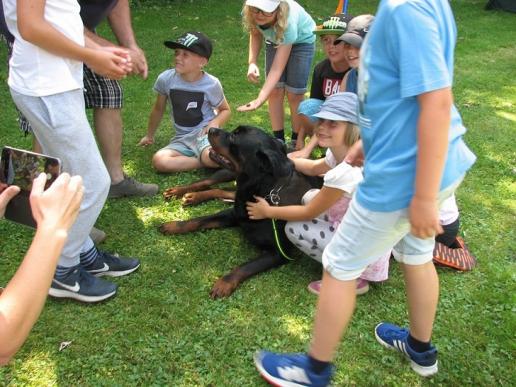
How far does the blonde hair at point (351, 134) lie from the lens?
2645mm

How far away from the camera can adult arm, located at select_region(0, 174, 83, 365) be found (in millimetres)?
1273

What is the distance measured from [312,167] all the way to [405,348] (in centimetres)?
142

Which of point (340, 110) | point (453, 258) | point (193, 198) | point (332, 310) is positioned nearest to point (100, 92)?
point (193, 198)

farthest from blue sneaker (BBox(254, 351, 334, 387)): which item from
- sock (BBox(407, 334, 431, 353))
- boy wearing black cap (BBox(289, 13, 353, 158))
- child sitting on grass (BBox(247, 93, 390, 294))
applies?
boy wearing black cap (BBox(289, 13, 353, 158))

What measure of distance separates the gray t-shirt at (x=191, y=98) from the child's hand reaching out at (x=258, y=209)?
151cm

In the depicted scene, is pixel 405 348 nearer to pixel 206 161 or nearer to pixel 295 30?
pixel 206 161

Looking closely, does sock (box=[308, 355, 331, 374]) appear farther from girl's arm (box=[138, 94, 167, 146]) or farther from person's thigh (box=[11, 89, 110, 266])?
girl's arm (box=[138, 94, 167, 146])

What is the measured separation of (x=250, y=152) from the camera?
3.15 meters

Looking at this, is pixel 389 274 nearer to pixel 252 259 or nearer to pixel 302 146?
pixel 252 259

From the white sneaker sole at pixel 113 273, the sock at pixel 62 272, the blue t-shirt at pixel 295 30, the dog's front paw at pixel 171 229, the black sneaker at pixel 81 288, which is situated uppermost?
the blue t-shirt at pixel 295 30

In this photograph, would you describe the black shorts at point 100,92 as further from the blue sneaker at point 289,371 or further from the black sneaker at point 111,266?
the blue sneaker at point 289,371

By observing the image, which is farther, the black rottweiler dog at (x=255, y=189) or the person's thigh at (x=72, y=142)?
the black rottweiler dog at (x=255, y=189)

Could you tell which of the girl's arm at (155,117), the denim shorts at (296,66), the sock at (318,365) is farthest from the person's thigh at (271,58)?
the sock at (318,365)

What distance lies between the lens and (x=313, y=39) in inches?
175
